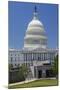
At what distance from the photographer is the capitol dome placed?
2.45 meters

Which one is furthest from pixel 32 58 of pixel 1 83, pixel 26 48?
pixel 1 83

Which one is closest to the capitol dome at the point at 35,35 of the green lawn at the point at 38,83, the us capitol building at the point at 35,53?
the us capitol building at the point at 35,53

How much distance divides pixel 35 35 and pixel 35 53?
0.66 ft

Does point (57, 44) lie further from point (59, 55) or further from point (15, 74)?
point (15, 74)

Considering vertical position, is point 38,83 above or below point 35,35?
below

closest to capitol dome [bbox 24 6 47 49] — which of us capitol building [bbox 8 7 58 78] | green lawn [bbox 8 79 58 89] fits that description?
us capitol building [bbox 8 7 58 78]

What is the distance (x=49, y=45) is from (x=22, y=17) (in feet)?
1.44

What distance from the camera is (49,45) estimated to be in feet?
8.25

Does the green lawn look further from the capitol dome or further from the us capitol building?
the capitol dome

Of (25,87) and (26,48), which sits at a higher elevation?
(26,48)

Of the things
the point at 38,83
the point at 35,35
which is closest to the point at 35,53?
the point at 35,35

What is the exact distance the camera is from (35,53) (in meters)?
2.46

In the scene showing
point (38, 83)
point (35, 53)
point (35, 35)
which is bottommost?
point (38, 83)

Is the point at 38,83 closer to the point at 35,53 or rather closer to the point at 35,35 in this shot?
the point at 35,53
